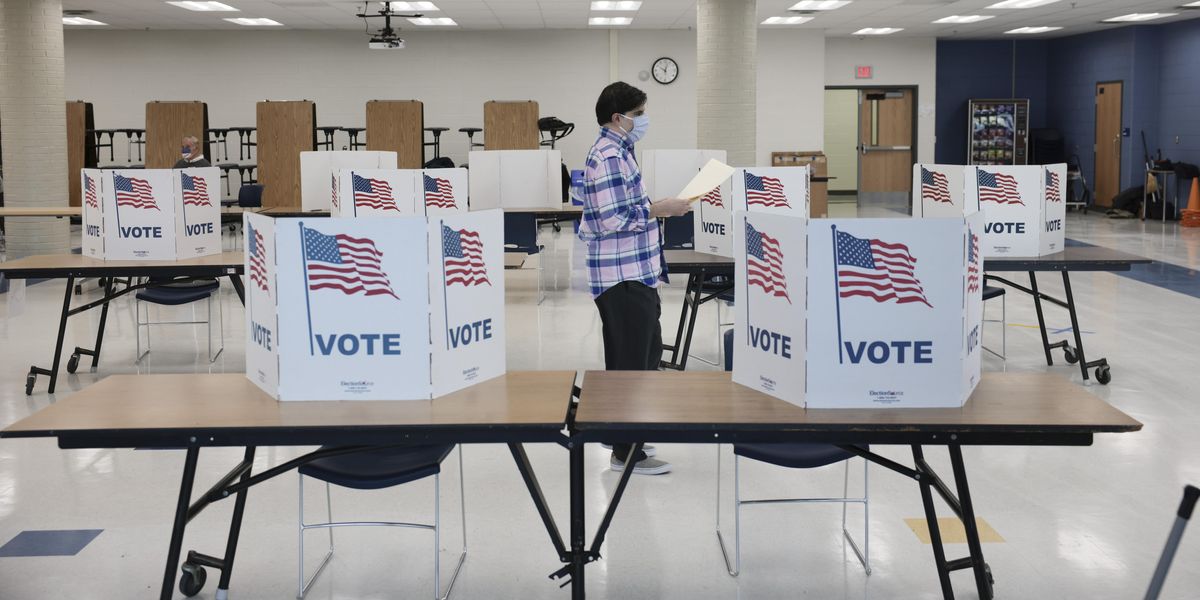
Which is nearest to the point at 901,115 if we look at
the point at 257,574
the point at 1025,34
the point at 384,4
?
the point at 1025,34

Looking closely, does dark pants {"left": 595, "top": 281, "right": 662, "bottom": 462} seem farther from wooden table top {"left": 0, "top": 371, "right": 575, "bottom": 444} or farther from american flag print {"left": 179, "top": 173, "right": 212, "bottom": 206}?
american flag print {"left": 179, "top": 173, "right": 212, "bottom": 206}

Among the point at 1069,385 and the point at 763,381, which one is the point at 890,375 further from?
the point at 1069,385

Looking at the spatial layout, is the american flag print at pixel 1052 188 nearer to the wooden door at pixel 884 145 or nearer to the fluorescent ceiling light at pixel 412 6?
the fluorescent ceiling light at pixel 412 6

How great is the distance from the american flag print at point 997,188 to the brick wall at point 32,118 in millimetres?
10686

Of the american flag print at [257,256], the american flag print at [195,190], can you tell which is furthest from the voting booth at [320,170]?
the american flag print at [257,256]

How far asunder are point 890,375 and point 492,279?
A: 113 centimetres

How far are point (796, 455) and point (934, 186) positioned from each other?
11.9 feet

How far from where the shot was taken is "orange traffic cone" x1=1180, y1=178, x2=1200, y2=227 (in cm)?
1493

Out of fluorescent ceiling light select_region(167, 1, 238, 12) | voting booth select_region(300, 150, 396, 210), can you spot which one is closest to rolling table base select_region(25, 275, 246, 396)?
voting booth select_region(300, 150, 396, 210)

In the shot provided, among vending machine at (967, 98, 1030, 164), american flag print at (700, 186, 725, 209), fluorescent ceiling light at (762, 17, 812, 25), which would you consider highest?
fluorescent ceiling light at (762, 17, 812, 25)

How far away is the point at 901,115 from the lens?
20.0 m

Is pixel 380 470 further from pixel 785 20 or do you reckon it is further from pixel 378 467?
pixel 785 20

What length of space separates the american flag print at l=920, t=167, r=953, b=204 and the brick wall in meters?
10.3

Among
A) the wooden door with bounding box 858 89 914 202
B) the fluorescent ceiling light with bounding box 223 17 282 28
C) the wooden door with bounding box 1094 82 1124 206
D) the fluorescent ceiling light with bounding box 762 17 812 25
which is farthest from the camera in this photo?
the wooden door with bounding box 858 89 914 202
